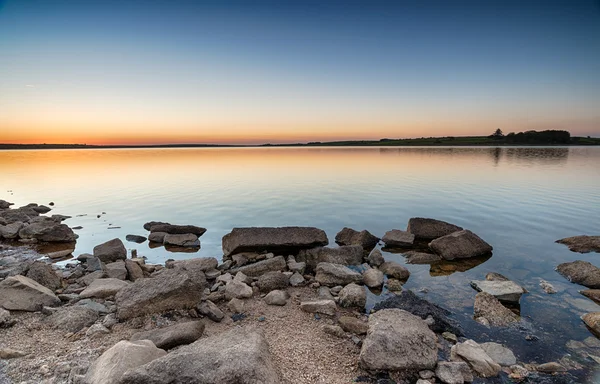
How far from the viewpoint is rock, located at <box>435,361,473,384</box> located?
4.79m

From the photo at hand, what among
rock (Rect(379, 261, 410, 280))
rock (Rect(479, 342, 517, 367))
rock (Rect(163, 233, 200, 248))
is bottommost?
rock (Rect(163, 233, 200, 248))

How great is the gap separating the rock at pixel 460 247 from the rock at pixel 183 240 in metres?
9.51

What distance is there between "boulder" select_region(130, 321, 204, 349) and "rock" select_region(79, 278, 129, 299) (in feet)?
7.30

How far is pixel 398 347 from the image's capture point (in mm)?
5184

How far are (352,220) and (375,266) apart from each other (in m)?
6.71

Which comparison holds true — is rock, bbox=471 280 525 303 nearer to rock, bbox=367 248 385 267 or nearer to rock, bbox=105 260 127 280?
rock, bbox=367 248 385 267

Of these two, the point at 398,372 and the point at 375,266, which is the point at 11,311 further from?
the point at 375,266

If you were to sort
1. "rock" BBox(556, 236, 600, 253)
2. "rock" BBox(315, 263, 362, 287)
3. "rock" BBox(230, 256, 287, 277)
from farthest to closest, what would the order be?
1. "rock" BBox(556, 236, 600, 253)
2. "rock" BBox(230, 256, 287, 277)
3. "rock" BBox(315, 263, 362, 287)

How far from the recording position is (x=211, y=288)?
26.6ft

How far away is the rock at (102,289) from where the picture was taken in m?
7.25

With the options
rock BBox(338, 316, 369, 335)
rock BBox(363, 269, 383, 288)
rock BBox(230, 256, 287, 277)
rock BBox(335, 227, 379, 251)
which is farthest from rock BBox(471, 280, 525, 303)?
rock BBox(230, 256, 287, 277)

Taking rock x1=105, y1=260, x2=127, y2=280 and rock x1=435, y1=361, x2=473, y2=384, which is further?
rock x1=105, y1=260, x2=127, y2=280

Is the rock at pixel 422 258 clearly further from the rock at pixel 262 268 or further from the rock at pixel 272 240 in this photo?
the rock at pixel 262 268

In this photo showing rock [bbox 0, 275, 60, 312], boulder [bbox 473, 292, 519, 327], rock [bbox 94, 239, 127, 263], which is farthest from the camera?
rock [bbox 94, 239, 127, 263]
